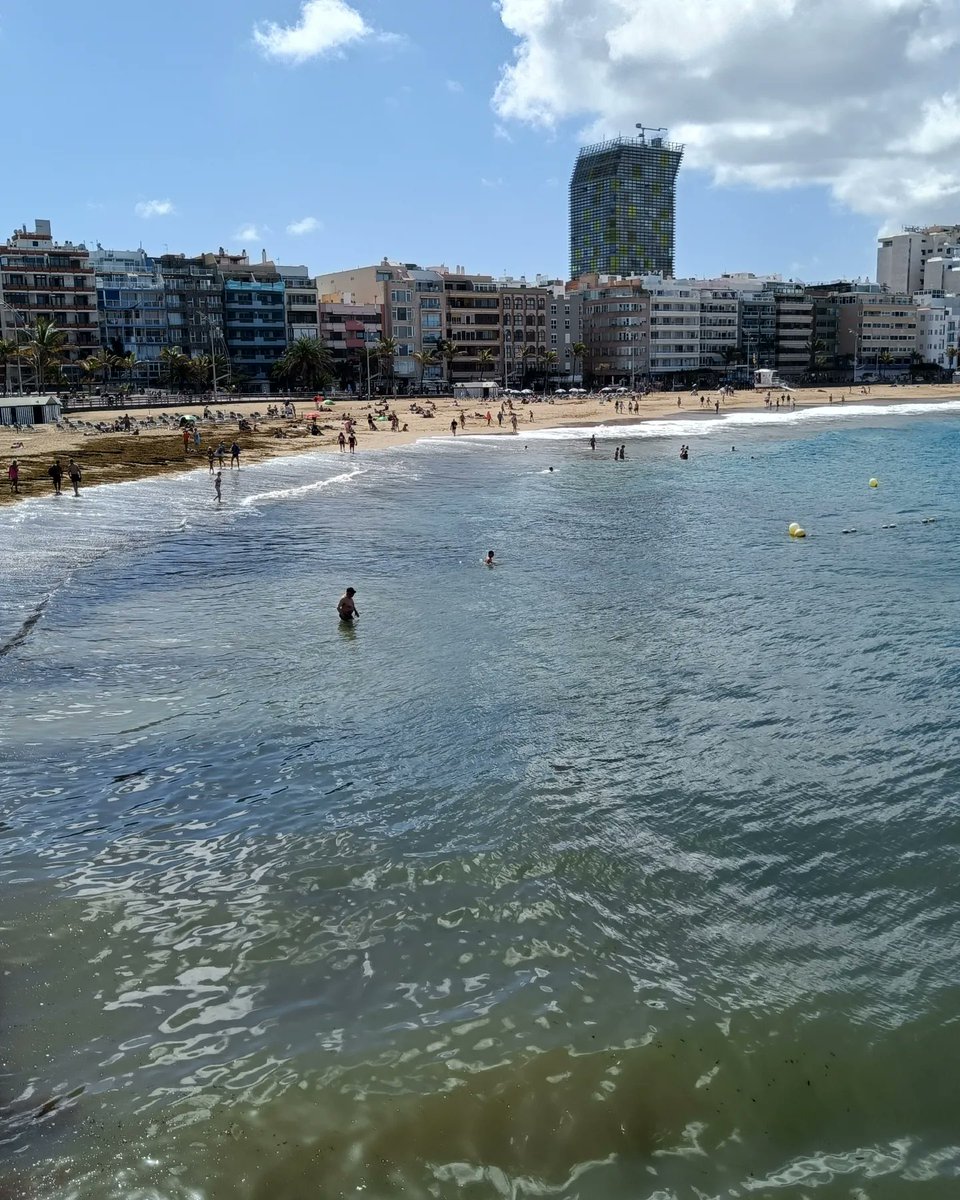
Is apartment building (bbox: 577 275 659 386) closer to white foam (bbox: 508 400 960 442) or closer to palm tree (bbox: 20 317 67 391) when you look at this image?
white foam (bbox: 508 400 960 442)

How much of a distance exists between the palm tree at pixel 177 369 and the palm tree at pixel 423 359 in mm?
32774

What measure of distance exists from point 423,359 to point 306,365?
70.2ft

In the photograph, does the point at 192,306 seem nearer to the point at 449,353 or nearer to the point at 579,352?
the point at 449,353

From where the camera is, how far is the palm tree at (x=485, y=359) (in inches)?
5659

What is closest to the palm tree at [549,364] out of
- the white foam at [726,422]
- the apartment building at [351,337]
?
the apartment building at [351,337]

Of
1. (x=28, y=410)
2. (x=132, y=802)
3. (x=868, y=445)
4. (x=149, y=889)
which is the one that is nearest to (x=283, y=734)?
(x=132, y=802)

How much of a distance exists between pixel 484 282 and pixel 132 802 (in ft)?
472

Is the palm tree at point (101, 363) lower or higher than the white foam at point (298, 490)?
higher

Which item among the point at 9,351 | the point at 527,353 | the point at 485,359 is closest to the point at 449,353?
the point at 485,359

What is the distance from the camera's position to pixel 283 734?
17.2 meters

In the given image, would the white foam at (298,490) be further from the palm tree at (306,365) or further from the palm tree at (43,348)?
the palm tree at (306,365)

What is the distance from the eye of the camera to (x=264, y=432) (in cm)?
8712

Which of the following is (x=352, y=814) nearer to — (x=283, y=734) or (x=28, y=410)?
(x=283, y=734)

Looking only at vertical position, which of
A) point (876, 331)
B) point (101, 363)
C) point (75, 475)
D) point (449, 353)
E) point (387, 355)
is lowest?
point (75, 475)
